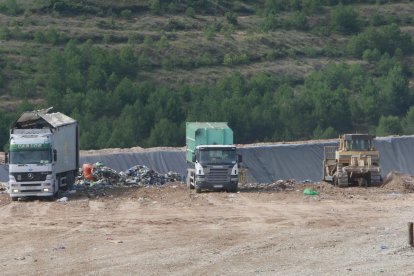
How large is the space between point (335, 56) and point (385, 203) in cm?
7833

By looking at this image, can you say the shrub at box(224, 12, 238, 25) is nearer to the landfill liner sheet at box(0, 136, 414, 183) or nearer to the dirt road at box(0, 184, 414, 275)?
the landfill liner sheet at box(0, 136, 414, 183)

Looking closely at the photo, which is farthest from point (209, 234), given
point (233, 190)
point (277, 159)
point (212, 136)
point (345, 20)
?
point (345, 20)

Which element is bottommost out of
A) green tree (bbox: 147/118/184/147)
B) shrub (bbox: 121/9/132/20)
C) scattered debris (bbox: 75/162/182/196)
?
green tree (bbox: 147/118/184/147)

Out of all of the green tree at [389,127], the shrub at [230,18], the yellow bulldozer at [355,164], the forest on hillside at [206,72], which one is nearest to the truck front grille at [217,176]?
the yellow bulldozer at [355,164]

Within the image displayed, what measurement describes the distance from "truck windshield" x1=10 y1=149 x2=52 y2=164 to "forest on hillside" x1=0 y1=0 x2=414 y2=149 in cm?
3603

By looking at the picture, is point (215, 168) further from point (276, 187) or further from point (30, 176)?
point (30, 176)

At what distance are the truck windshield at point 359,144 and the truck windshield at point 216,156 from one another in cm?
856

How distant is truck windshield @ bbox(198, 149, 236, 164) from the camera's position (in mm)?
51000

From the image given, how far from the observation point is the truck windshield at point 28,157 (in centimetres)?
4803

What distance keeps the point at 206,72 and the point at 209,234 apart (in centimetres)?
7674

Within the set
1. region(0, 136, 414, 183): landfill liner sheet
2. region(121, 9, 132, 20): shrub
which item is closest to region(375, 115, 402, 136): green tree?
region(0, 136, 414, 183): landfill liner sheet

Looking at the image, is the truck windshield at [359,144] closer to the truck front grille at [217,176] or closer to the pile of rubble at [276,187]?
the pile of rubble at [276,187]

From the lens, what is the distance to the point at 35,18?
12169 cm

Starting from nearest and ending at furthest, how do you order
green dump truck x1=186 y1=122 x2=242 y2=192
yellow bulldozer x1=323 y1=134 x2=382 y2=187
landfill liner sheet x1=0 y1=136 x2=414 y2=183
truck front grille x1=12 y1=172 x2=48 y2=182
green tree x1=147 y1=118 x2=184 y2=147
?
truck front grille x1=12 y1=172 x2=48 y2=182
green dump truck x1=186 y1=122 x2=242 y2=192
yellow bulldozer x1=323 y1=134 x2=382 y2=187
landfill liner sheet x1=0 y1=136 x2=414 y2=183
green tree x1=147 y1=118 x2=184 y2=147
